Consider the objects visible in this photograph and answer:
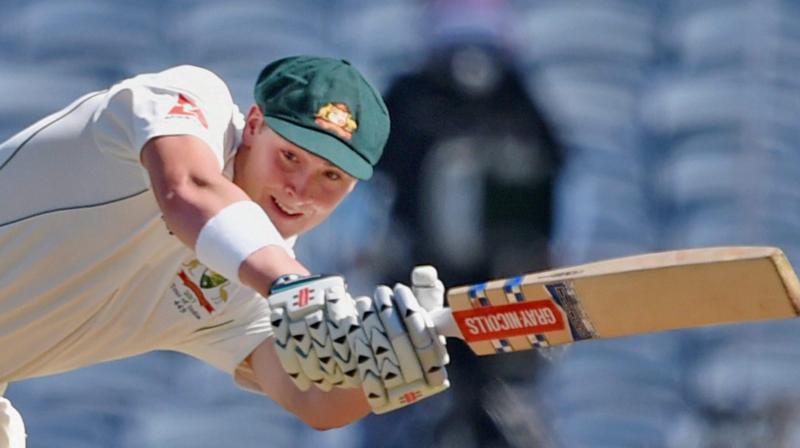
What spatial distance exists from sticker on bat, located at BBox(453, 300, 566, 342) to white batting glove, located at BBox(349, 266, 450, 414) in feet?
0.20

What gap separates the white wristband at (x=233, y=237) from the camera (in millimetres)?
2623

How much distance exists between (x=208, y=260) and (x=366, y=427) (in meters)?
1.87

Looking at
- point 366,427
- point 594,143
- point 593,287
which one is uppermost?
point 593,287

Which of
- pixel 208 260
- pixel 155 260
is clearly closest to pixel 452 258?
pixel 155 260

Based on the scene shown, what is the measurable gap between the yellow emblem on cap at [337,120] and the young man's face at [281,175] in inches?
2.6

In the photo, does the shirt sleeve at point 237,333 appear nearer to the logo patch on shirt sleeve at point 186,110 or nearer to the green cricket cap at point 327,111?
the green cricket cap at point 327,111

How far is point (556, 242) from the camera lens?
14.8 ft

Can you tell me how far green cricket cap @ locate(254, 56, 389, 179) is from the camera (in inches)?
119

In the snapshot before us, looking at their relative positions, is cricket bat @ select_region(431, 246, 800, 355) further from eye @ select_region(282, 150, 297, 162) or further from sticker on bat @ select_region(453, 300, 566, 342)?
eye @ select_region(282, 150, 297, 162)

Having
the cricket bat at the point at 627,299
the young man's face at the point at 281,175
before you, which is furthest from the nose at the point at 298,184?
the cricket bat at the point at 627,299

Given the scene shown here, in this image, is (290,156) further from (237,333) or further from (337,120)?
(237,333)

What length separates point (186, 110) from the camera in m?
2.90

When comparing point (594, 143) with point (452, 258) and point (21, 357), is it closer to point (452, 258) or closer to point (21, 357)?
point (452, 258)

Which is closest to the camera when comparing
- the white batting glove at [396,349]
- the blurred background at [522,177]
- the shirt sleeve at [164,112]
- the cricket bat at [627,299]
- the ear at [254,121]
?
the cricket bat at [627,299]
